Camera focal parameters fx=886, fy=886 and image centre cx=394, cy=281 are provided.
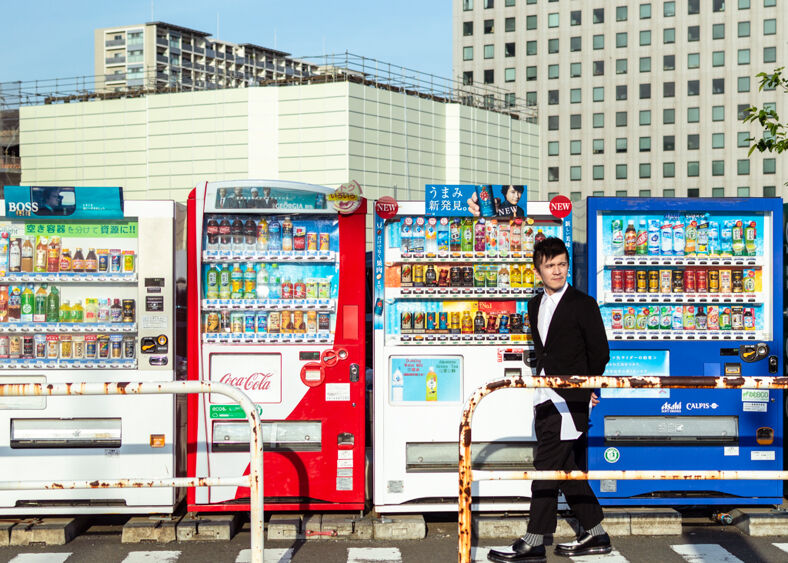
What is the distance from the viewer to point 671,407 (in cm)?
639

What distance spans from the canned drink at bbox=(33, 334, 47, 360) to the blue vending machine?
394cm

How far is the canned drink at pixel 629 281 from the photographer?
6.47 m

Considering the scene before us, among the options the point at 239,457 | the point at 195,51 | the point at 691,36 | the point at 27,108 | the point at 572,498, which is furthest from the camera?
the point at 195,51

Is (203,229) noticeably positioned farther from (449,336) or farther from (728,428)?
(728,428)

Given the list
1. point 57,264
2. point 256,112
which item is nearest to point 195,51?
point 256,112

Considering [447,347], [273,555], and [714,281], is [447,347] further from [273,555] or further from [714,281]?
[714,281]

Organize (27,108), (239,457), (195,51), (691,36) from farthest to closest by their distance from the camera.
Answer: (195,51) → (691,36) → (27,108) → (239,457)

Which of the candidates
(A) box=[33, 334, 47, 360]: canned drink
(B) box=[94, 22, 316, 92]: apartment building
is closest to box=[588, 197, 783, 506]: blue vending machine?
(A) box=[33, 334, 47, 360]: canned drink

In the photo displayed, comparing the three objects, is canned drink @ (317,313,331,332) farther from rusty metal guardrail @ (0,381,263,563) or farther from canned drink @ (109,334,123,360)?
rusty metal guardrail @ (0,381,263,563)

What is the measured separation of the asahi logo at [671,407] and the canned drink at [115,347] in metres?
3.92

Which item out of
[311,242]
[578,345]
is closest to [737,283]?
[578,345]

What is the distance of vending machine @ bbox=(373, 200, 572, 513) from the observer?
20.5 feet

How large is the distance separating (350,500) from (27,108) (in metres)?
66.2

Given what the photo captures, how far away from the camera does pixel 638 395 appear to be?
6.38 m
